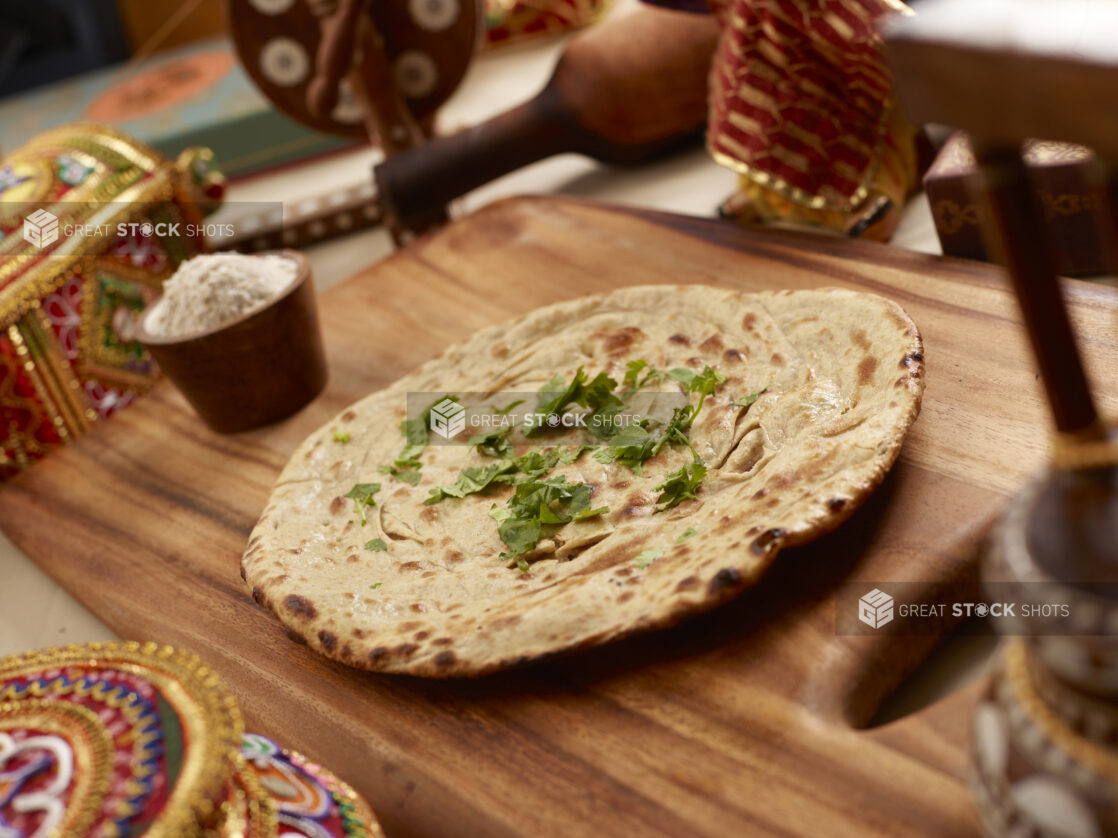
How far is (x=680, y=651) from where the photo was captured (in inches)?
46.4

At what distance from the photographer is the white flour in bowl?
6.00 feet

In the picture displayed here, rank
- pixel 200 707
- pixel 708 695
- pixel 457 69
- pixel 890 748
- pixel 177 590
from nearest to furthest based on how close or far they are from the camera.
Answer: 1. pixel 200 707
2. pixel 890 748
3. pixel 708 695
4. pixel 177 590
5. pixel 457 69

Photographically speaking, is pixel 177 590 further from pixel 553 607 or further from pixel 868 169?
pixel 868 169

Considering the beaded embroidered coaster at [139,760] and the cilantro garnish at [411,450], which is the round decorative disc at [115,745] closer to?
the beaded embroidered coaster at [139,760]

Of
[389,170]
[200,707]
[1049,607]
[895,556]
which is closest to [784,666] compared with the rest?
[895,556]

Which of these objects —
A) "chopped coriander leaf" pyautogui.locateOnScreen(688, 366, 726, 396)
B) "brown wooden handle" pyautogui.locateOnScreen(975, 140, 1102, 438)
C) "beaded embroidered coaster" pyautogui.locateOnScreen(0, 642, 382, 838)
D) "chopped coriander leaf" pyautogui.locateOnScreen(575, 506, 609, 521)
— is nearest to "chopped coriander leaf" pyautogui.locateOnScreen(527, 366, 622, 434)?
"chopped coriander leaf" pyautogui.locateOnScreen(688, 366, 726, 396)

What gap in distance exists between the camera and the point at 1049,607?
0.70 m

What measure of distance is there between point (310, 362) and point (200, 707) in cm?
112

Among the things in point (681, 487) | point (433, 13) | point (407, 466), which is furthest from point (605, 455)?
point (433, 13)

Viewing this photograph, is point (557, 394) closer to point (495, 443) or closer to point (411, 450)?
point (495, 443)

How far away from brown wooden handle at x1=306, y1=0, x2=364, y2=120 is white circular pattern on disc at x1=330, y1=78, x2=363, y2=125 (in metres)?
0.12

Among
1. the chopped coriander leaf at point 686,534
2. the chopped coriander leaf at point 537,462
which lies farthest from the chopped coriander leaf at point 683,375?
the chopped coriander leaf at point 686,534

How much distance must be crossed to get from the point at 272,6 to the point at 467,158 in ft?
2.11

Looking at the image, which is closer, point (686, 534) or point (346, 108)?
point (686, 534)
